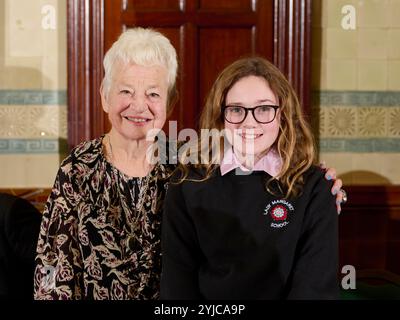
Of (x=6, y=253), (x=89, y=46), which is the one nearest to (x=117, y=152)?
(x=6, y=253)

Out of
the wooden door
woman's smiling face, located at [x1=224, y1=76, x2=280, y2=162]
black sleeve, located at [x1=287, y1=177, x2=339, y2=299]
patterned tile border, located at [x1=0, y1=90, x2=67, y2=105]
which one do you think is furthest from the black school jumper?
patterned tile border, located at [x1=0, y1=90, x2=67, y2=105]

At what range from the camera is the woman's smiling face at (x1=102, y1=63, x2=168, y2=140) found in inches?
72.7

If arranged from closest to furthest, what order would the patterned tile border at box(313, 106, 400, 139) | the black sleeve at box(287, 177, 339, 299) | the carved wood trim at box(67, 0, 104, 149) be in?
the black sleeve at box(287, 177, 339, 299) → the carved wood trim at box(67, 0, 104, 149) → the patterned tile border at box(313, 106, 400, 139)

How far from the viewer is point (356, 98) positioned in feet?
10.5

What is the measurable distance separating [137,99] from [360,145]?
1.68 m

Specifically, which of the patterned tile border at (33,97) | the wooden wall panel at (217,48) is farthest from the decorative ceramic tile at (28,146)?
the wooden wall panel at (217,48)

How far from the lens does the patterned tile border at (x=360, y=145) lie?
3.18m

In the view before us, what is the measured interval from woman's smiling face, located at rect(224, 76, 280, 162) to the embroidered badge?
15 centimetres

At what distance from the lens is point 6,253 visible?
195 centimetres

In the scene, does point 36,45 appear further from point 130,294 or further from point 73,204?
point 130,294

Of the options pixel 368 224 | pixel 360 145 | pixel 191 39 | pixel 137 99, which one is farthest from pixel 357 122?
pixel 137 99

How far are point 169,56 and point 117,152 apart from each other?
32cm

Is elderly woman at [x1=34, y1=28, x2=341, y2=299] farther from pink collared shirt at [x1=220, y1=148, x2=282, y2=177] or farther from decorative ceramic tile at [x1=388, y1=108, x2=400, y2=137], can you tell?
decorative ceramic tile at [x1=388, y1=108, x2=400, y2=137]

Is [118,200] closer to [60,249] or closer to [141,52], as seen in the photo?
[60,249]
